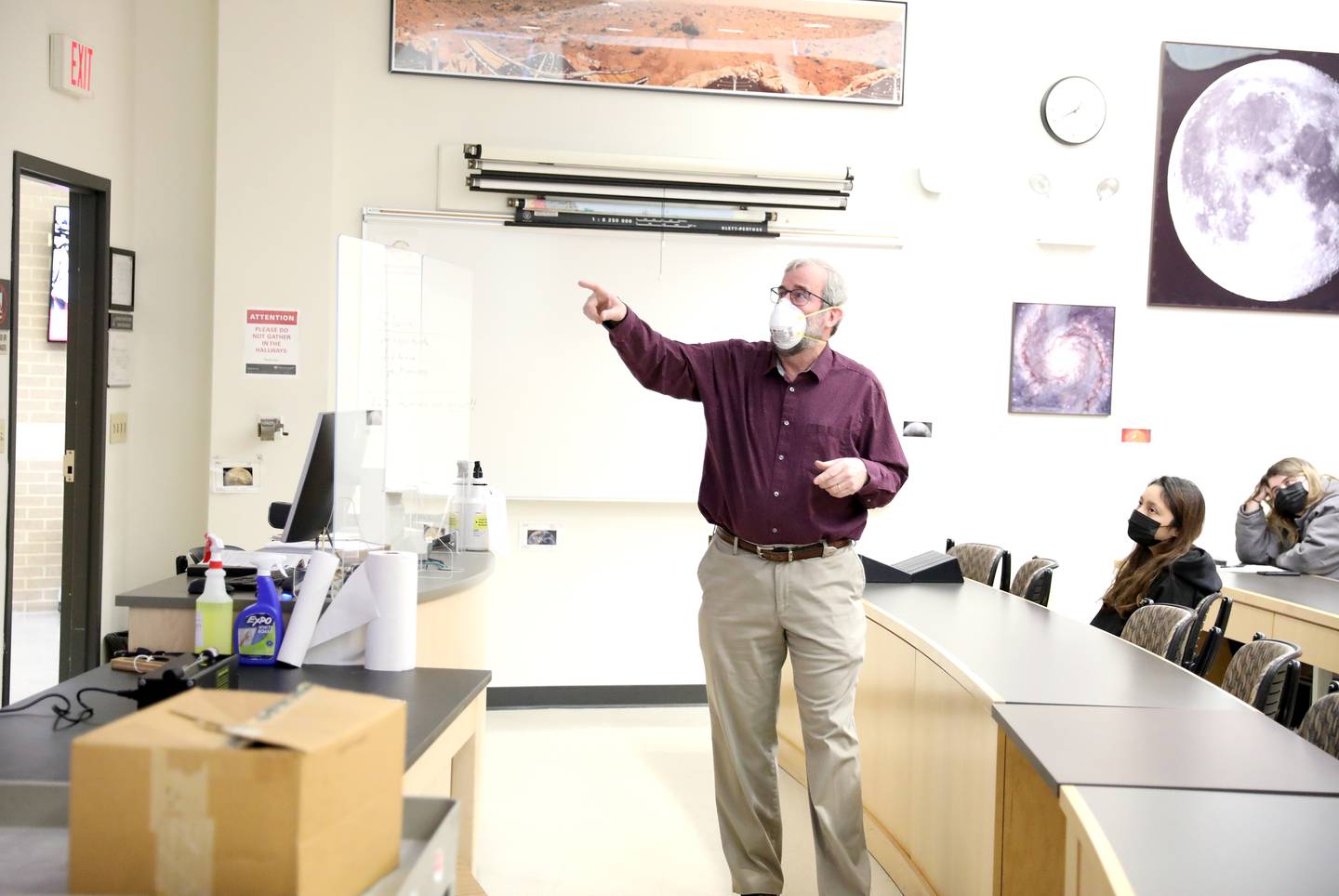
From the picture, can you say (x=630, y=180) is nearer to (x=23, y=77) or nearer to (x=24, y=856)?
(x=23, y=77)

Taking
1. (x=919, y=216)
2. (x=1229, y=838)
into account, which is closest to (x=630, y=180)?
(x=919, y=216)

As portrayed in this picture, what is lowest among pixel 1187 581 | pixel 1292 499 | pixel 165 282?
pixel 1187 581

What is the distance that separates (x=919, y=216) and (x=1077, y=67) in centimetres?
104

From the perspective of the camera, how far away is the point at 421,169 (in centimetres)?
524

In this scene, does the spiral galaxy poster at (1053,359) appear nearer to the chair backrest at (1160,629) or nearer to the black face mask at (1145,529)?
the black face mask at (1145,529)

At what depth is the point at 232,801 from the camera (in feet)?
4.06

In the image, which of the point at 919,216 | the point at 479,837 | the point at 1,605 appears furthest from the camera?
the point at 919,216

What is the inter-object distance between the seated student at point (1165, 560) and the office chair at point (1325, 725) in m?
1.52

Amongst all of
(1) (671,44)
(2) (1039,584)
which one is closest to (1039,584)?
(2) (1039,584)

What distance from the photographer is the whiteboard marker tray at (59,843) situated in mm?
1392

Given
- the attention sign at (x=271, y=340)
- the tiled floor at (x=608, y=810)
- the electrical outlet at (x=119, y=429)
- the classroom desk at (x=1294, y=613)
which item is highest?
the attention sign at (x=271, y=340)

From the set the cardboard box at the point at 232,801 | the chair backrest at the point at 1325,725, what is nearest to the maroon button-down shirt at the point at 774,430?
the chair backrest at the point at 1325,725

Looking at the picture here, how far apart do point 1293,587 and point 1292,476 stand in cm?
67

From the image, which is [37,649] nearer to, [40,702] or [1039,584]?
[40,702]
